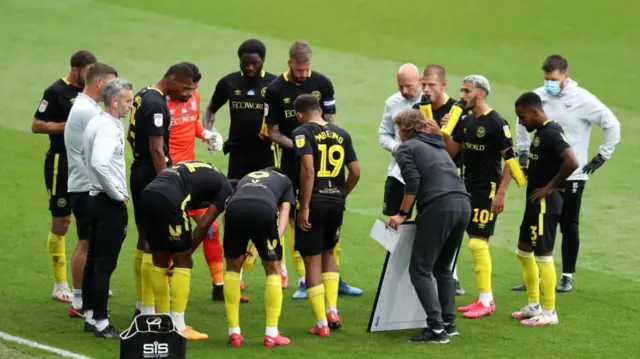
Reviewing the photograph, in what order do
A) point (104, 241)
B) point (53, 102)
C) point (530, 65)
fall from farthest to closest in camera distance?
point (530, 65), point (53, 102), point (104, 241)

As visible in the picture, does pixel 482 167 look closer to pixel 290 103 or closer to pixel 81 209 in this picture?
pixel 290 103

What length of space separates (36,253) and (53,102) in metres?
2.23

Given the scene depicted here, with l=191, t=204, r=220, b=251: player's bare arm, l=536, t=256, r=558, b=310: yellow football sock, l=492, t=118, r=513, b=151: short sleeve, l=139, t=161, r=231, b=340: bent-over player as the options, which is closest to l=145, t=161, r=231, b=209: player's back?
l=139, t=161, r=231, b=340: bent-over player

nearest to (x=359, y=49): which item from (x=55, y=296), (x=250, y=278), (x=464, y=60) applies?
(x=464, y=60)

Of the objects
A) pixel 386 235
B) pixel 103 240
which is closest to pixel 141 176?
pixel 103 240

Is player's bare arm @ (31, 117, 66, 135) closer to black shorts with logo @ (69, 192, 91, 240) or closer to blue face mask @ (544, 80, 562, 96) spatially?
black shorts with logo @ (69, 192, 91, 240)

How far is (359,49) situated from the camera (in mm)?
21125

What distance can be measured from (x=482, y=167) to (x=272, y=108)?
83.2 inches

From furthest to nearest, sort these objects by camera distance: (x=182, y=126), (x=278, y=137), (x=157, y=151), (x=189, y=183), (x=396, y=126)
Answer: (x=396, y=126) < (x=278, y=137) < (x=182, y=126) < (x=157, y=151) < (x=189, y=183)

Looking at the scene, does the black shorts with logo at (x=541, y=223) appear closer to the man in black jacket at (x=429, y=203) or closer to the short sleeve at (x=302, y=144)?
the man in black jacket at (x=429, y=203)

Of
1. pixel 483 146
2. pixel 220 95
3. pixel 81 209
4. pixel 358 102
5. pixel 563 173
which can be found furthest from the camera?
pixel 358 102

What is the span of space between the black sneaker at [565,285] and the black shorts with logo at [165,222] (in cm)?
418

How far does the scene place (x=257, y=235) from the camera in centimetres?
830

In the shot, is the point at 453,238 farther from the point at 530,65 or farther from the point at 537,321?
the point at 530,65
